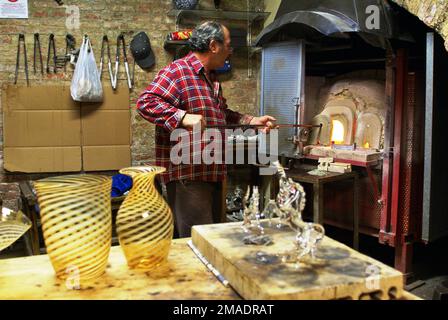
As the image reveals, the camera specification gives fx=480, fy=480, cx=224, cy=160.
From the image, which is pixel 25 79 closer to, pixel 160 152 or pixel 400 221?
pixel 160 152

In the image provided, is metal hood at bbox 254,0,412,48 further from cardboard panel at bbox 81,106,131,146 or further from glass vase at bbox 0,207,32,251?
glass vase at bbox 0,207,32,251

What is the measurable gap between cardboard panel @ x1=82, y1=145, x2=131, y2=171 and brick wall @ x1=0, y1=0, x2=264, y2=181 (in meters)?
0.09

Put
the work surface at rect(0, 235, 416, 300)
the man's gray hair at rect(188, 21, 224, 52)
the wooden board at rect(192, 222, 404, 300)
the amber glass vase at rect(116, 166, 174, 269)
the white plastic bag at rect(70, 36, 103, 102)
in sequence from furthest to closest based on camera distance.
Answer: the white plastic bag at rect(70, 36, 103, 102) < the man's gray hair at rect(188, 21, 224, 52) < the amber glass vase at rect(116, 166, 174, 269) < the work surface at rect(0, 235, 416, 300) < the wooden board at rect(192, 222, 404, 300)

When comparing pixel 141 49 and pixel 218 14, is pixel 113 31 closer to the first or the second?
pixel 141 49

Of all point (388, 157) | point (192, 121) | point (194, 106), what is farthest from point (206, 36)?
point (388, 157)

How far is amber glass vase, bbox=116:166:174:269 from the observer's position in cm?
127

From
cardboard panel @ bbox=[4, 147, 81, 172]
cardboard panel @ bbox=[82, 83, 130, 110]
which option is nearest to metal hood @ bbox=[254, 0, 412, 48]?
cardboard panel @ bbox=[82, 83, 130, 110]

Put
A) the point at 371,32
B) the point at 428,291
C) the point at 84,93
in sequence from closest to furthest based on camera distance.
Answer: the point at 371,32 < the point at 428,291 < the point at 84,93

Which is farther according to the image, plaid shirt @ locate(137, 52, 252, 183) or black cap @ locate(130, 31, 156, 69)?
black cap @ locate(130, 31, 156, 69)

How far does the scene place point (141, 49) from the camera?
4.27m

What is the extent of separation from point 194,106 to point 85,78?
1990 mm

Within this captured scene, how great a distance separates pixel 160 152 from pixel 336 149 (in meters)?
1.46

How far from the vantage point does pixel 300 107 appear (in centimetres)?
337

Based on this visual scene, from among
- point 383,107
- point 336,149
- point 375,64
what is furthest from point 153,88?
point 375,64
